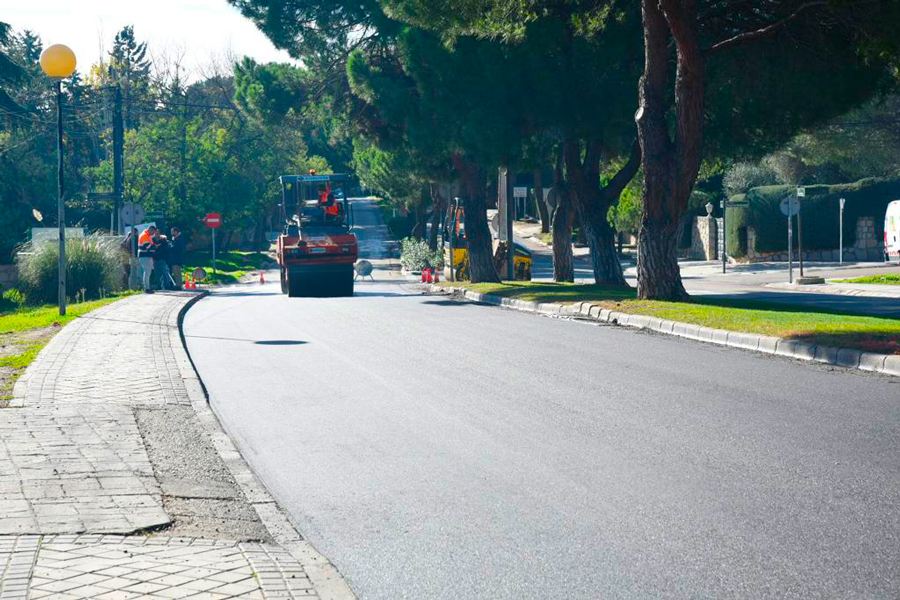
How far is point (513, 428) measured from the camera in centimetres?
936

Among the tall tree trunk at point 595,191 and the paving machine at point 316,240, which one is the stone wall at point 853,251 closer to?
the tall tree trunk at point 595,191

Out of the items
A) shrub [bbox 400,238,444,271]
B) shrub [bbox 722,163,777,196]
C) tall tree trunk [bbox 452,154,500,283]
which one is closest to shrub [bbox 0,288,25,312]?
tall tree trunk [bbox 452,154,500,283]

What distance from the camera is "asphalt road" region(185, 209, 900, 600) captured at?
547cm

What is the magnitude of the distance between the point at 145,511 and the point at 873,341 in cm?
1020

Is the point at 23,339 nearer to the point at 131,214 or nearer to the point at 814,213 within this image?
the point at 131,214

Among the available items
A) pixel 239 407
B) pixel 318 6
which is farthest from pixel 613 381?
pixel 318 6

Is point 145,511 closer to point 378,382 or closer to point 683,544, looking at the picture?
point 683,544

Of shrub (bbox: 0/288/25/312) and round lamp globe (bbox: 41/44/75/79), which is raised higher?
round lamp globe (bbox: 41/44/75/79)

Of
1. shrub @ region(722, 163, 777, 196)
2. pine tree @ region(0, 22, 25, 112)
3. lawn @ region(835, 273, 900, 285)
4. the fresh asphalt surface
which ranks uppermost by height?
pine tree @ region(0, 22, 25, 112)

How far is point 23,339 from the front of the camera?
57.0ft

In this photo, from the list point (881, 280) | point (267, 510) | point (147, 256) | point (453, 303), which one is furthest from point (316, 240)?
point (267, 510)

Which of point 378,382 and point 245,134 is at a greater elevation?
point 245,134

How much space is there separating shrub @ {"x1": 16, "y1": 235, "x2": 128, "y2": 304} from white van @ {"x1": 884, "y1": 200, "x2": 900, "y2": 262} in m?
26.7

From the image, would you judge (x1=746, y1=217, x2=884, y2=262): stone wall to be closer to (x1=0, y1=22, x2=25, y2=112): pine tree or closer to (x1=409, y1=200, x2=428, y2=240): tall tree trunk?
(x1=409, y1=200, x2=428, y2=240): tall tree trunk
